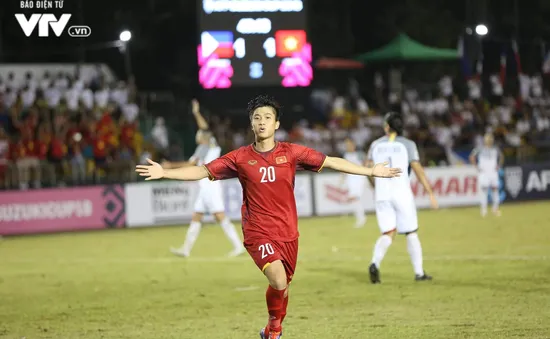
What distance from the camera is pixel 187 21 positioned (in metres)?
35.1

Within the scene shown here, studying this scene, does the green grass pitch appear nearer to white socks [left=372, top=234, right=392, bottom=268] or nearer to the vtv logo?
white socks [left=372, top=234, right=392, bottom=268]

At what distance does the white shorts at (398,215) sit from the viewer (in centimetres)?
1338

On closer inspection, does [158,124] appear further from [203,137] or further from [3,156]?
[203,137]

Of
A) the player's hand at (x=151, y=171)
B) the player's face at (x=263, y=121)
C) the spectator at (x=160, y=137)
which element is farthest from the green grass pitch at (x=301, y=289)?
the spectator at (x=160, y=137)

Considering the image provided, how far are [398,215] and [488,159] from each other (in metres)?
12.9

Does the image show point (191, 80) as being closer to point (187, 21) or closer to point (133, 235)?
point (187, 21)

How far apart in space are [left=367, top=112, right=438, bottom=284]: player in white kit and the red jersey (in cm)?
471

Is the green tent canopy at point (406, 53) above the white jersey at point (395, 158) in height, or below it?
above

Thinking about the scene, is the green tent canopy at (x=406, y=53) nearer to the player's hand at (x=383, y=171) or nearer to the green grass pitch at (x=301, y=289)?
the green grass pitch at (x=301, y=289)

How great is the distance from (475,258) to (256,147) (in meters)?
8.55

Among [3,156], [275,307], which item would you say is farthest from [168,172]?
[3,156]

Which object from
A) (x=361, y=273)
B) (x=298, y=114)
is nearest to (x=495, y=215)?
(x=298, y=114)

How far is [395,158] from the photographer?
43.6 feet

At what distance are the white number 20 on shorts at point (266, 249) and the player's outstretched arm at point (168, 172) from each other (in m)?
0.82
